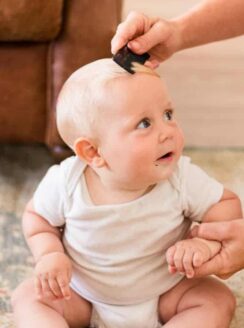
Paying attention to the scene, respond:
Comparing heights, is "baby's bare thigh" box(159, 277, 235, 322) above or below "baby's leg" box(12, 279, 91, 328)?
above

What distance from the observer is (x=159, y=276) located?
1.08 m

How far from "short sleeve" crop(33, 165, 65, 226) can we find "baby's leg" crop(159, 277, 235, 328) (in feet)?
0.65

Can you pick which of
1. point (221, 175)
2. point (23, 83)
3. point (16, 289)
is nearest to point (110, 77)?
point (16, 289)

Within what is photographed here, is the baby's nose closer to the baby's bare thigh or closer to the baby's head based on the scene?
the baby's head

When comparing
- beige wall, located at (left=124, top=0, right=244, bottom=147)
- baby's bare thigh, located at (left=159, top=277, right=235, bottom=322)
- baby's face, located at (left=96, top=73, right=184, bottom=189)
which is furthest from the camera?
beige wall, located at (left=124, top=0, right=244, bottom=147)

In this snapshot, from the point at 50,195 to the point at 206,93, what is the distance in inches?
A: 27.8

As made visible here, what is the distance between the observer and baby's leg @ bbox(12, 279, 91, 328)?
106cm

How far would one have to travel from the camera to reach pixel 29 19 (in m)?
1.32

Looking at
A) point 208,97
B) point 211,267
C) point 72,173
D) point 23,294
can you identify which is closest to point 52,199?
point 72,173

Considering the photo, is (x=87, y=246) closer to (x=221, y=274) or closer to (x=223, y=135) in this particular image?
(x=221, y=274)

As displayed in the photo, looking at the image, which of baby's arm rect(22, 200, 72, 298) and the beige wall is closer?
baby's arm rect(22, 200, 72, 298)

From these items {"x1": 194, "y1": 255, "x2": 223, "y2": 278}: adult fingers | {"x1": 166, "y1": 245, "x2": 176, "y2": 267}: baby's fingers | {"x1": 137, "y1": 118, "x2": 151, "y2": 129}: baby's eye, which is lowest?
{"x1": 194, "y1": 255, "x2": 223, "y2": 278}: adult fingers

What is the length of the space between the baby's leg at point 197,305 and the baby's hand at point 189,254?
85 mm

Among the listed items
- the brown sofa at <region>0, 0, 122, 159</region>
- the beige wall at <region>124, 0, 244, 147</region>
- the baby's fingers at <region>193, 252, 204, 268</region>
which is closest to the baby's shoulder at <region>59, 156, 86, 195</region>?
the baby's fingers at <region>193, 252, 204, 268</region>
